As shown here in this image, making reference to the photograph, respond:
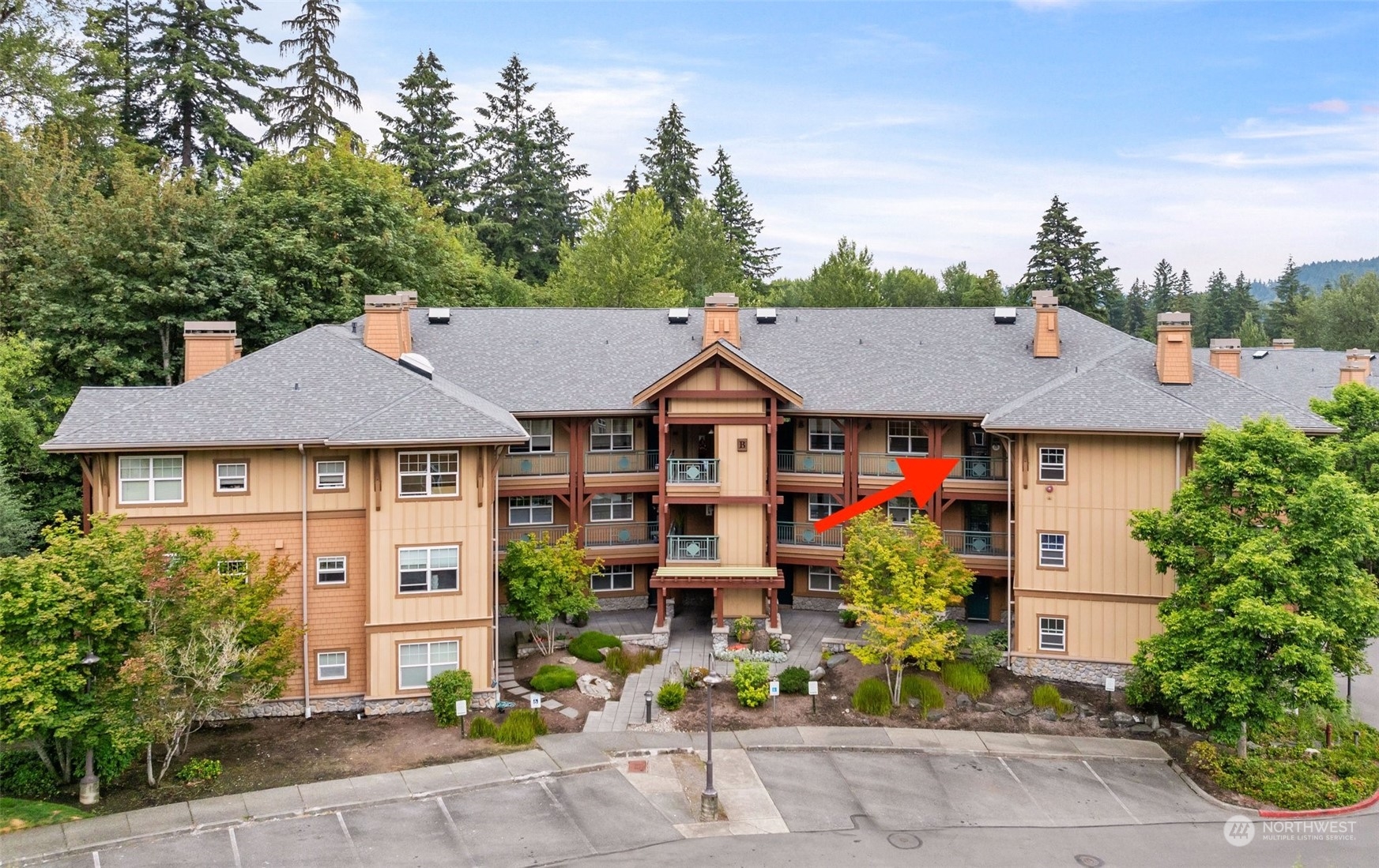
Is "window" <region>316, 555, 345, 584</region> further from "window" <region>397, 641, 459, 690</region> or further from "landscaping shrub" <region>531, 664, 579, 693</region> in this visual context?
"landscaping shrub" <region>531, 664, 579, 693</region>

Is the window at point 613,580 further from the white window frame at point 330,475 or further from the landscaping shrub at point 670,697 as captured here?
the white window frame at point 330,475

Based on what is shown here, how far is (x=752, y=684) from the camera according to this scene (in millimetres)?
25203

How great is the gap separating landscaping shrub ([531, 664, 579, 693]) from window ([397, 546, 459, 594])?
374cm

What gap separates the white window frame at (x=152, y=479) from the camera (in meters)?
23.2

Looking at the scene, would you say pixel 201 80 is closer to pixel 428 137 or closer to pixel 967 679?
pixel 428 137

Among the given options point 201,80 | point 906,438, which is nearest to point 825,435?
point 906,438

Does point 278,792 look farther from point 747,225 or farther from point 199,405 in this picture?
point 747,225

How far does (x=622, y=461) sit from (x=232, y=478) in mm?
12830

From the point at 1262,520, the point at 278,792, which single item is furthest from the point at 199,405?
the point at 1262,520

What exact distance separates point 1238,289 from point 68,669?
134130 millimetres

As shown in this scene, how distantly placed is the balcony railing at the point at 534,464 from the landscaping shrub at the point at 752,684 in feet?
32.4

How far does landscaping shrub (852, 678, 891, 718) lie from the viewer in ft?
81.4

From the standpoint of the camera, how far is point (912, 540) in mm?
26594

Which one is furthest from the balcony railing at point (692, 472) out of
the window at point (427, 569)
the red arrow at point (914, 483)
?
the window at point (427, 569)
